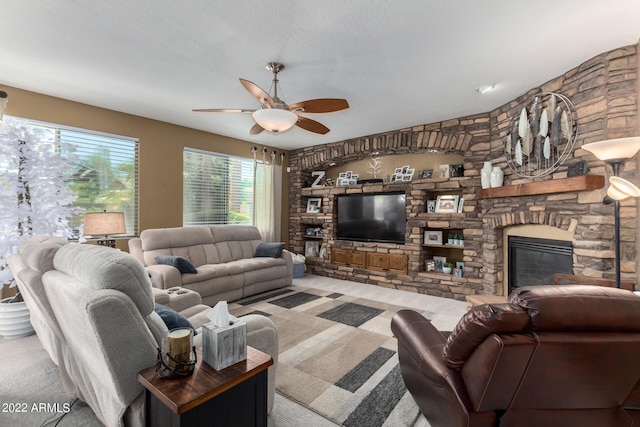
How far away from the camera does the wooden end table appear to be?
3.49 feet

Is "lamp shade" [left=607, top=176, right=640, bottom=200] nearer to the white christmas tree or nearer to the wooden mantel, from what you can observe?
the wooden mantel

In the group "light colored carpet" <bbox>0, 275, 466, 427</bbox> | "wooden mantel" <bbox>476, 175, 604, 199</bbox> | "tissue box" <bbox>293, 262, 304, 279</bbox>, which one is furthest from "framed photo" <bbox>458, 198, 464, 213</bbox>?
"tissue box" <bbox>293, 262, 304, 279</bbox>

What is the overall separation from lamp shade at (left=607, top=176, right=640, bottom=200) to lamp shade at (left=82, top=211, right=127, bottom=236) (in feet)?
15.1

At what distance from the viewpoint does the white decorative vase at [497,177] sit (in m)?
3.75

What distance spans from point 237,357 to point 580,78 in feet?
12.2

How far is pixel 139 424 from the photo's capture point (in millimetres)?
1229

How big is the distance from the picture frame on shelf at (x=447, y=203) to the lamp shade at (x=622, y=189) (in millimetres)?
2398

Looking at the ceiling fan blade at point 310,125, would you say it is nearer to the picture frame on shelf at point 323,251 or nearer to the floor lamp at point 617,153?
Answer: the floor lamp at point 617,153

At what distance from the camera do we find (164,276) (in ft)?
11.1

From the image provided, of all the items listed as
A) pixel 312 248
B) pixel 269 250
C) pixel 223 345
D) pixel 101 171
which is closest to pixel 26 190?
pixel 101 171

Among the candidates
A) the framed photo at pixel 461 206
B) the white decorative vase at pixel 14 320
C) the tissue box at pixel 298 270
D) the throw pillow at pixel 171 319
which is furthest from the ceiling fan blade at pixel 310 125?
the white decorative vase at pixel 14 320

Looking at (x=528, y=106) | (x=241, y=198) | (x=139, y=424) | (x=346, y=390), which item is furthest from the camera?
(x=241, y=198)

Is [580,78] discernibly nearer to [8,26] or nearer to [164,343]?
[164,343]

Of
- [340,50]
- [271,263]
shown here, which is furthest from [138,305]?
[271,263]
